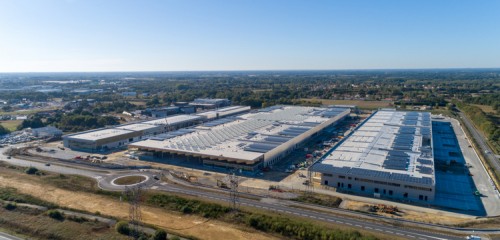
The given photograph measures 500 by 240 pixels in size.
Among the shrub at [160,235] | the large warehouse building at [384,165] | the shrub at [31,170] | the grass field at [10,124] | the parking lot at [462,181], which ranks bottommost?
the parking lot at [462,181]

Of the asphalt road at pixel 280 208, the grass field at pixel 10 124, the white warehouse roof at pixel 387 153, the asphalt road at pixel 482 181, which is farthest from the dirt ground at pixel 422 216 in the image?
the grass field at pixel 10 124

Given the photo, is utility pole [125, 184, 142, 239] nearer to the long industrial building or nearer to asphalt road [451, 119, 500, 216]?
the long industrial building

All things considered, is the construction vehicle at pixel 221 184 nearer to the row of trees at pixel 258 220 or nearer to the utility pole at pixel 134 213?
the row of trees at pixel 258 220

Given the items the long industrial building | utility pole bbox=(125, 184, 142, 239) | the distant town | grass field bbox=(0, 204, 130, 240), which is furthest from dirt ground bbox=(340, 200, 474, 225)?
the long industrial building

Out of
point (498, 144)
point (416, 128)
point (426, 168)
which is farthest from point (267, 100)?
point (426, 168)

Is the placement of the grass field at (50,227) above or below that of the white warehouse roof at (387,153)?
below

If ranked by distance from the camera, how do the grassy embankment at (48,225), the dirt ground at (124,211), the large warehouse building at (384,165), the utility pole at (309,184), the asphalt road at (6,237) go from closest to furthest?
the asphalt road at (6,237)
the grassy embankment at (48,225)
the dirt ground at (124,211)
the large warehouse building at (384,165)
the utility pole at (309,184)
